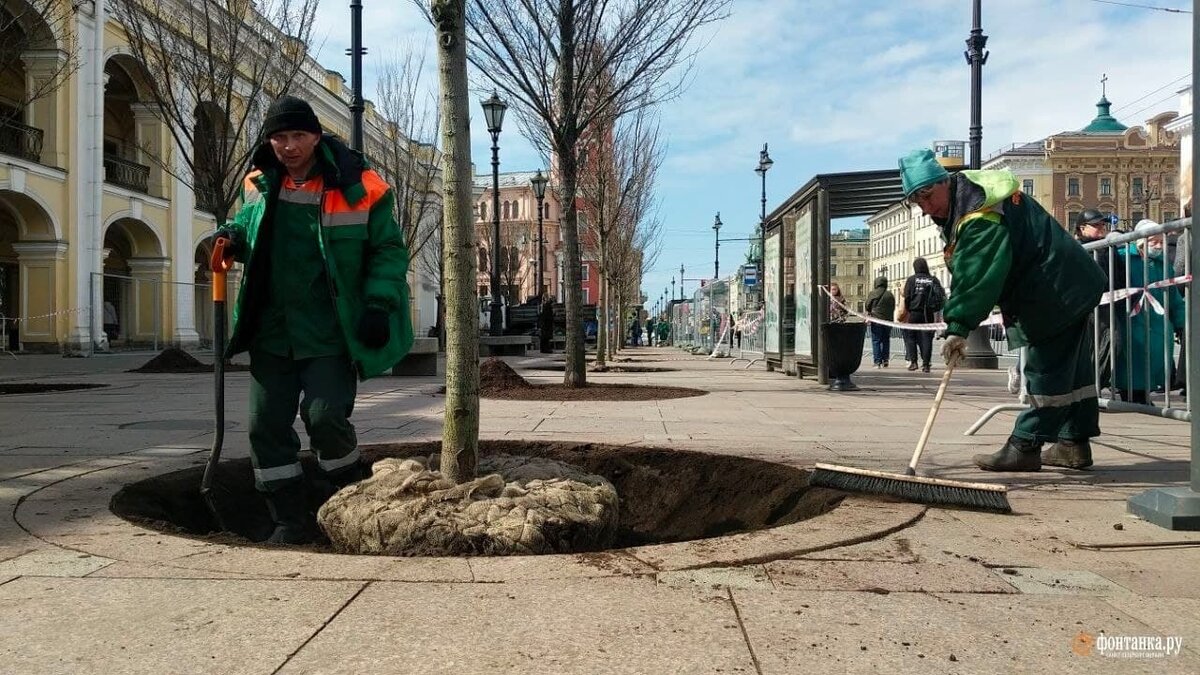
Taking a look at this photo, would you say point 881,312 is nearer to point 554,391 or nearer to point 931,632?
point 554,391

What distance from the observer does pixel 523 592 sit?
2359 millimetres

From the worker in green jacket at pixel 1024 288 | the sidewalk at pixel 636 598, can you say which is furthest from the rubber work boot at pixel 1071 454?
the sidewalk at pixel 636 598

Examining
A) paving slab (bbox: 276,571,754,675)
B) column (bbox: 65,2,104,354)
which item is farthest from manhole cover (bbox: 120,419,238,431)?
column (bbox: 65,2,104,354)

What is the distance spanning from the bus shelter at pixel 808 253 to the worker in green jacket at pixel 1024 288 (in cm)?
656

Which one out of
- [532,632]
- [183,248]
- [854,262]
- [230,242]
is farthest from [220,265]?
[854,262]

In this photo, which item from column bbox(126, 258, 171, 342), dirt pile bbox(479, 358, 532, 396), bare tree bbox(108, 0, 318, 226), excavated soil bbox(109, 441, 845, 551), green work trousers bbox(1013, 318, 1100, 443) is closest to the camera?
excavated soil bbox(109, 441, 845, 551)

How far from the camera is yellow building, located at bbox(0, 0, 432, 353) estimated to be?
2000 centimetres

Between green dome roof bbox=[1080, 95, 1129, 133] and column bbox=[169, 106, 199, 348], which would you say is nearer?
column bbox=[169, 106, 199, 348]

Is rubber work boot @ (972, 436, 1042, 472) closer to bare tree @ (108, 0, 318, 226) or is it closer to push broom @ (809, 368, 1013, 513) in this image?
push broom @ (809, 368, 1013, 513)

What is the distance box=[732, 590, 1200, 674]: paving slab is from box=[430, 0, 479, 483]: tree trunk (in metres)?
1.55

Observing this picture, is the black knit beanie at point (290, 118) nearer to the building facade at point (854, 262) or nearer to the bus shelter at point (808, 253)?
the bus shelter at point (808, 253)

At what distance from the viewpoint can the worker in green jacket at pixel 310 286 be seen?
11.2ft

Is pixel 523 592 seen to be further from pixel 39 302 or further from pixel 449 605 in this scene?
pixel 39 302

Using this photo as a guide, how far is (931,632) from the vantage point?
6.82 feet
